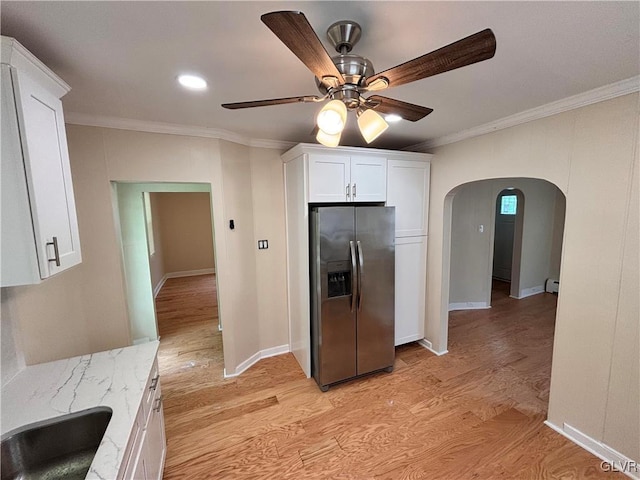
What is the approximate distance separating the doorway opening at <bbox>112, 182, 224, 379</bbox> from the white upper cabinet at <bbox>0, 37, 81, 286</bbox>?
122 cm

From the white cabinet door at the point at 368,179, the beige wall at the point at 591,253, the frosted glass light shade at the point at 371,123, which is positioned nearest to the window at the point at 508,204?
the beige wall at the point at 591,253

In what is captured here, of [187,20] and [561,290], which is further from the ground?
[187,20]

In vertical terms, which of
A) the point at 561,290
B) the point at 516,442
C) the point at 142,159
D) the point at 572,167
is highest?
the point at 142,159

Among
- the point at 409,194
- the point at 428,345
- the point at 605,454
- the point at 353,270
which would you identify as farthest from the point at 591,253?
the point at 428,345

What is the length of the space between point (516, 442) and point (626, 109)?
2.35 m

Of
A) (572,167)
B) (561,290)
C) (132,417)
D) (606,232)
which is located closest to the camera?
(132,417)

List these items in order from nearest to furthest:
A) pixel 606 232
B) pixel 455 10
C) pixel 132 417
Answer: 1. pixel 455 10
2. pixel 132 417
3. pixel 606 232

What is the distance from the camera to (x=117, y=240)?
89.8 inches

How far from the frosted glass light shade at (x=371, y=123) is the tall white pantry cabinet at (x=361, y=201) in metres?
1.22

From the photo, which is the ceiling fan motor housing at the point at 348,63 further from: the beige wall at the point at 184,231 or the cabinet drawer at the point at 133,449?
the beige wall at the point at 184,231

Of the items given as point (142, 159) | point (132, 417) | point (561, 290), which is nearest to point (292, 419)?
point (132, 417)

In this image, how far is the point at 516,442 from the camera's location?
78.2 inches

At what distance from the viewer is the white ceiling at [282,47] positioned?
100 centimetres

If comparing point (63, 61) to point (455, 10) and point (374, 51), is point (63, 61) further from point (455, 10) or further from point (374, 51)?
point (455, 10)
